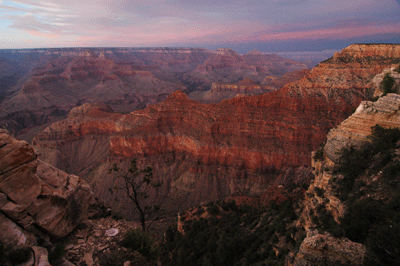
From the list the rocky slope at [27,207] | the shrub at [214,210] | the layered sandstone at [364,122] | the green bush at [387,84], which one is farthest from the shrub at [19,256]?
the green bush at [387,84]

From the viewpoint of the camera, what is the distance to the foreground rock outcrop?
10.5 metres

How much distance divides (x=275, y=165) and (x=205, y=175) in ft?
50.8

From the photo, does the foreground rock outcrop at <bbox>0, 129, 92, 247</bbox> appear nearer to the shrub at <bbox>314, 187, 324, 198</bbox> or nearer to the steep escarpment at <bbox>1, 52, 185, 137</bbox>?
the shrub at <bbox>314, 187, 324, 198</bbox>

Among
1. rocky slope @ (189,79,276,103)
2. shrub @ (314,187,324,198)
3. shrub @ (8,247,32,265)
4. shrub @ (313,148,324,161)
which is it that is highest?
shrub @ (313,148,324,161)

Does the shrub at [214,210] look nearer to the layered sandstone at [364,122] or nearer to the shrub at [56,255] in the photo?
the layered sandstone at [364,122]

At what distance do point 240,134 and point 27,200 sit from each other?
45251mm

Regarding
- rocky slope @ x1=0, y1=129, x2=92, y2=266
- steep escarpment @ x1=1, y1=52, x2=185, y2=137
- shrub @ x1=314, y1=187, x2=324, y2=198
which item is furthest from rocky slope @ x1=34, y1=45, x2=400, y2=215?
steep escarpment @ x1=1, y1=52, x2=185, y2=137

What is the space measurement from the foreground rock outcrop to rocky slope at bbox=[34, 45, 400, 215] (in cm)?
3573

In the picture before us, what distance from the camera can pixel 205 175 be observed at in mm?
52281

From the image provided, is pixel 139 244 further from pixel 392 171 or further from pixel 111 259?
pixel 392 171

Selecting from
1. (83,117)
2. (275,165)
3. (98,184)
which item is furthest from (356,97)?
(83,117)

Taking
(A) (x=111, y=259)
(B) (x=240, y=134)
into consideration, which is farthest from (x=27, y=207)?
(B) (x=240, y=134)

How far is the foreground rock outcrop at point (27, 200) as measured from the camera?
A: 10.5 meters

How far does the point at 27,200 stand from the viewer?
455 inches
